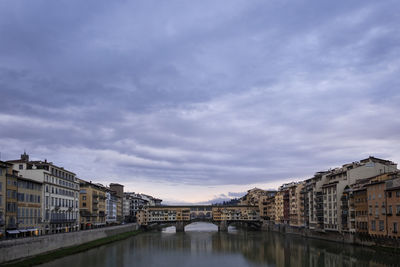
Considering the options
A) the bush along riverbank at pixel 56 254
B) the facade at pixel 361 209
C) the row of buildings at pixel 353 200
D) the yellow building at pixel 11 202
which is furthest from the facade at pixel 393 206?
the yellow building at pixel 11 202

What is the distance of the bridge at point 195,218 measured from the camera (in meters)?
135

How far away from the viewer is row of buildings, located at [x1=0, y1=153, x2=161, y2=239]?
53509 millimetres

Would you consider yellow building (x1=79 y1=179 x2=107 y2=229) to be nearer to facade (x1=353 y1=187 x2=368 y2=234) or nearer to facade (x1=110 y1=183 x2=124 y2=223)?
facade (x1=110 y1=183 x2=124 y2=223)

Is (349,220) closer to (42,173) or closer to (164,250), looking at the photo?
(164,250)

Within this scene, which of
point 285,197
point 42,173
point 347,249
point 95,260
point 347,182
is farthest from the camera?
point 285,197

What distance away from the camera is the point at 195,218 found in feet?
456

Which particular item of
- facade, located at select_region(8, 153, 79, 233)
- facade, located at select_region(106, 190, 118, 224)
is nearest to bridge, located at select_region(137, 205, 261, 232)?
facade, located at select_region(106, 190, 118, 224)

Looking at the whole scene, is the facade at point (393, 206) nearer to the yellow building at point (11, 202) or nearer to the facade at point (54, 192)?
the yellow building at point (11, 202)

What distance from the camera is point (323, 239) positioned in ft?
270

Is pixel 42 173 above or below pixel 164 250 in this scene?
above

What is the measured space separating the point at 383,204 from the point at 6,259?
158ft

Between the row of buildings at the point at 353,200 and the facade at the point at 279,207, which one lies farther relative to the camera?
the facade at the point at 279,207

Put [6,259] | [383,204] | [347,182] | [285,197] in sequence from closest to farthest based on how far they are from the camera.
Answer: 1. [6,259]
2. [383,204]
3. [347,182]
4. [285,197]

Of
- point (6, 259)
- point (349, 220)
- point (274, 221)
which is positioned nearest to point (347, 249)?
point (349, 220)
